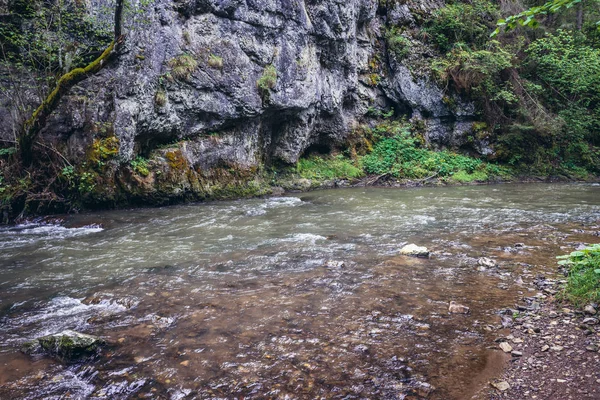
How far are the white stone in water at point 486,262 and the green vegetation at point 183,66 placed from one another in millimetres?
11353

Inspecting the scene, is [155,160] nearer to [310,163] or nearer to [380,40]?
[310,163]

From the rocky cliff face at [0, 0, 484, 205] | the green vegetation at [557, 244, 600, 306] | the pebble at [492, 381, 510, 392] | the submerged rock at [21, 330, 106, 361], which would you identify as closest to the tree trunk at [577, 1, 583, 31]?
the rocky cliff face at [0, 0, 484, 205]

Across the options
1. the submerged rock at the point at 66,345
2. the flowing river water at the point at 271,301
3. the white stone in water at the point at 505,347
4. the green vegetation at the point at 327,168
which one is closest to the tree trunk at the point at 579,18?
the green vegetation at the point at 327,168

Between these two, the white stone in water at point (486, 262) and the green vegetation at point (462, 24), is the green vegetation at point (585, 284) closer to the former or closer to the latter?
the white stone in water at point (486, 262)

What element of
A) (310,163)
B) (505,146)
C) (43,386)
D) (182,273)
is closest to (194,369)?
(43,386)

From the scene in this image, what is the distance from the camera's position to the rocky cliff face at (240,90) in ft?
38.3

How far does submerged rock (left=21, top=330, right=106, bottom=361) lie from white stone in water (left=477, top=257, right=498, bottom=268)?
219 inches

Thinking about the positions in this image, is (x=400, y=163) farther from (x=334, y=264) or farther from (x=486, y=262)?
(x=334, y=264)

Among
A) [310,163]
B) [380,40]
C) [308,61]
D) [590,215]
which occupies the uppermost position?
[380,40]

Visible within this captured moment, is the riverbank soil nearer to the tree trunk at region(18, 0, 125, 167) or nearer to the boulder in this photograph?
the boulder

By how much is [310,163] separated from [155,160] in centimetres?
802

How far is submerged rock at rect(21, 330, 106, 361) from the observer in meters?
3.61

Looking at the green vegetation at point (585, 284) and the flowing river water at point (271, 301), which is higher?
the green vegetation at point (585, 284)

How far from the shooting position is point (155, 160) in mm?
12594
